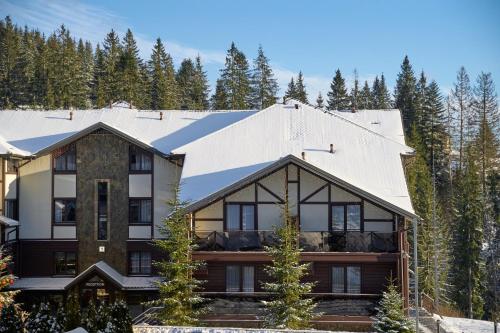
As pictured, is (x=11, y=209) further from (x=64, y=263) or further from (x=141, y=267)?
(x=141, y=267)

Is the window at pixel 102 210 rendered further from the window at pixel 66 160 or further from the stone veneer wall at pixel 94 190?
the window at pixel 66 160

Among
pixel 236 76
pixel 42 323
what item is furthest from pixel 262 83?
pixel 42 323

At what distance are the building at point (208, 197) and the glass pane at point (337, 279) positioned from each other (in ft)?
0.15

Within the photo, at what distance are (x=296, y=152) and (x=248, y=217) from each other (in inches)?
157

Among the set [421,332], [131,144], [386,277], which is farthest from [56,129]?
[421,332]

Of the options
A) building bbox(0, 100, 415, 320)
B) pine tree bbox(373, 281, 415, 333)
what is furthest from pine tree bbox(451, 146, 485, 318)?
pine tree bbox(373, 281, 415, 333)

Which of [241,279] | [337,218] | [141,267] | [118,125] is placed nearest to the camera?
[241,279]

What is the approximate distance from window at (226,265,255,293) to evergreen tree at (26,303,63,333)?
9137 mm

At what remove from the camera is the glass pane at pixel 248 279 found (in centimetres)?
2534

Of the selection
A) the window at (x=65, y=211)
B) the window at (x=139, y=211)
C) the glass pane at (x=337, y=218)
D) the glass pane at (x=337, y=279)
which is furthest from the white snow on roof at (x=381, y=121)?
the window at (x=65, y=211)

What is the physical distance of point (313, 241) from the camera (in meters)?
24.7

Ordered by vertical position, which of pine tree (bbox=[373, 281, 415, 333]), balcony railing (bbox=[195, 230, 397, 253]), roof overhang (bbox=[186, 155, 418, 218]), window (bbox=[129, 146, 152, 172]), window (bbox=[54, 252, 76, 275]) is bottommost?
pine tree (bbox=[373, 281, 415, 333])

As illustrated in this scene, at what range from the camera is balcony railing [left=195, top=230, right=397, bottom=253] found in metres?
24.6

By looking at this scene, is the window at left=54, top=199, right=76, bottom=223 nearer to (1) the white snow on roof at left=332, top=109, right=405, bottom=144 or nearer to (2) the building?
(2) the building
